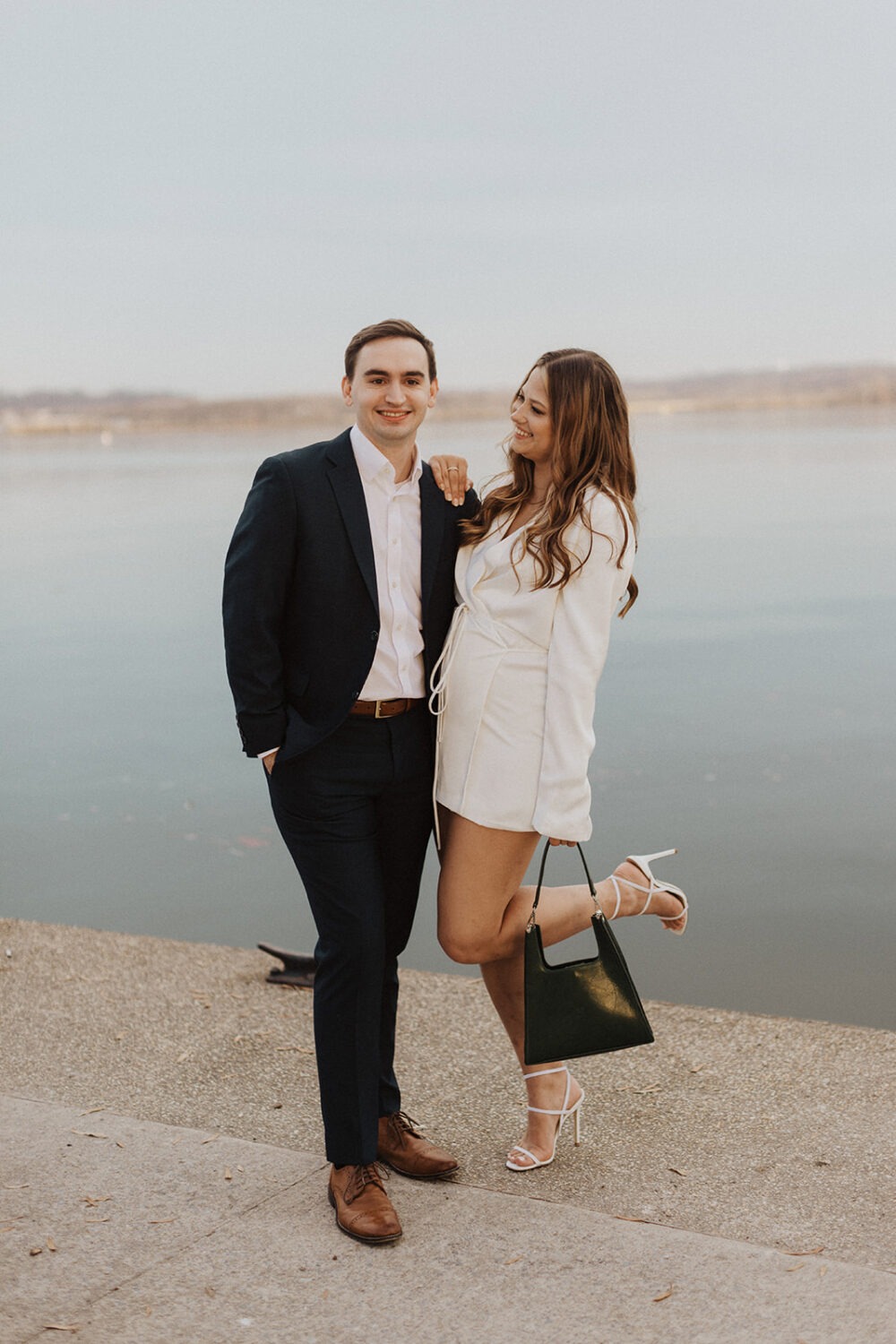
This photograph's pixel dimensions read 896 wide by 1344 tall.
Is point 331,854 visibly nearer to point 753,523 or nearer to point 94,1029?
point 94,1029

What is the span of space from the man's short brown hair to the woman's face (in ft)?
0.71

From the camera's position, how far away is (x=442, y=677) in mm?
3061

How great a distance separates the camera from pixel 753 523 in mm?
29281

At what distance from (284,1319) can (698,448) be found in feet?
241

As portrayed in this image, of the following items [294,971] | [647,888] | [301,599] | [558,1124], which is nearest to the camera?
[301,599]

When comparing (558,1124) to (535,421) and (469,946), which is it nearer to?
(469,946)

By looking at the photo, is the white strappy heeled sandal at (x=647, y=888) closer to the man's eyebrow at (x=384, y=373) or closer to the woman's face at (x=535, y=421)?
the woman's face at (x=535, y=421)

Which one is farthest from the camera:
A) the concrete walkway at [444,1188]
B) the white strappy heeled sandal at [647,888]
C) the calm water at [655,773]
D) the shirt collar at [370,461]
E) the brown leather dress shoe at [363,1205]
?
the calm water at [655,773]

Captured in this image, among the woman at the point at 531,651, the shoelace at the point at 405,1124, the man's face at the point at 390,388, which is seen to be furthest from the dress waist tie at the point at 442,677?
the shoelace at the point at 405,1124

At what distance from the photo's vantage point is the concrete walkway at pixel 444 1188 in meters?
2.55

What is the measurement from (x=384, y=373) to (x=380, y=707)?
0.73 m

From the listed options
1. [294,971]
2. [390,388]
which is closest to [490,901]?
[390,388]

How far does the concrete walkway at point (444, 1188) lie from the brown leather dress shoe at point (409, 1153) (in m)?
0.05

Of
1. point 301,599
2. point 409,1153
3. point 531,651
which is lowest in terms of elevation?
point 409,1153
